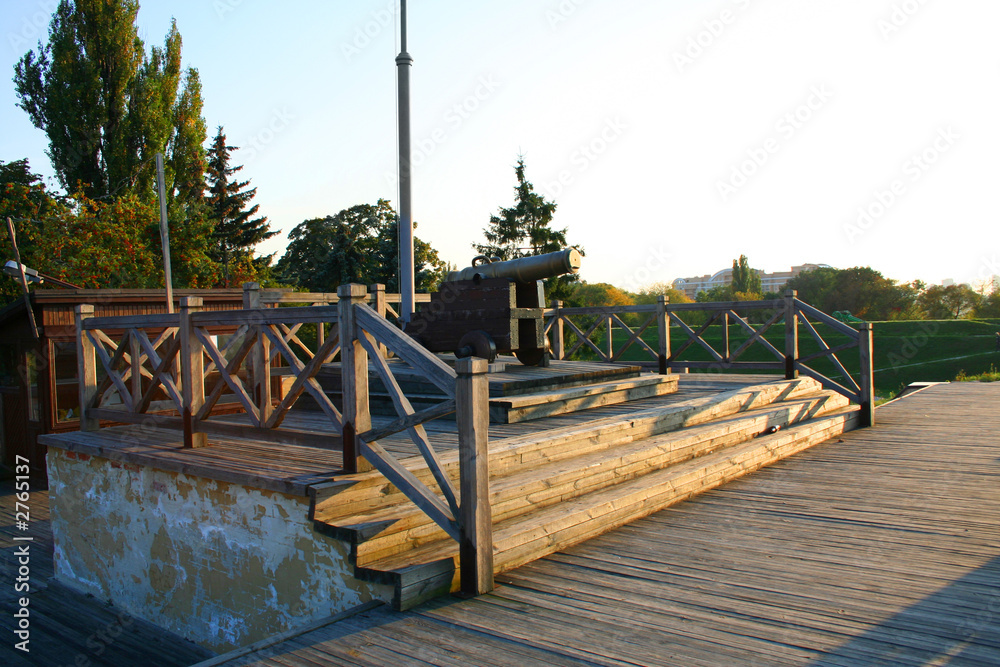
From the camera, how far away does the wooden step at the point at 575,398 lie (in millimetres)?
6305

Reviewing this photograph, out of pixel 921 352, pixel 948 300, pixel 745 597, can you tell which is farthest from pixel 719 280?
pixel 745 597

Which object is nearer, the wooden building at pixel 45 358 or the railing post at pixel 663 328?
the railing post at pixel 663 328

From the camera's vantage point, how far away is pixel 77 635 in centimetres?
580

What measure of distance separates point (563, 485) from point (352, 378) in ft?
5.60

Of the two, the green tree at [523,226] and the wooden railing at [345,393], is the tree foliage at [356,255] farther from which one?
the wooden railing at [345,393]

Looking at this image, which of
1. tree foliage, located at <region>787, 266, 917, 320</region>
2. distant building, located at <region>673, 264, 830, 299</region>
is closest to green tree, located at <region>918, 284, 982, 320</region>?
tree foliage, located at <region>787, 266, 917, 320</region>

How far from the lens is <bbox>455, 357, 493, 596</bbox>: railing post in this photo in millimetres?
3574

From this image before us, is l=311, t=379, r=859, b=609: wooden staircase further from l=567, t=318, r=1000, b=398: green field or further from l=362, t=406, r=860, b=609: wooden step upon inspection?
l=567, t=318, r=1000, b=398: green field

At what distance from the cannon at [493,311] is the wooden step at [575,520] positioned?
2.60 meters

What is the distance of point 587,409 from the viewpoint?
718 cm

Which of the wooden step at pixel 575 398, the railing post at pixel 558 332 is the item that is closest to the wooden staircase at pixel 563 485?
the wooden step at pixel 575 398

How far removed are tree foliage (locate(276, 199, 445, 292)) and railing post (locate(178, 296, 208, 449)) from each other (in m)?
21.3

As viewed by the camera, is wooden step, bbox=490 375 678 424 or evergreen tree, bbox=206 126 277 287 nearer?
wooden step, bbox=490 375 678 424

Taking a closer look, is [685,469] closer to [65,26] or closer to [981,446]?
[981,446]
